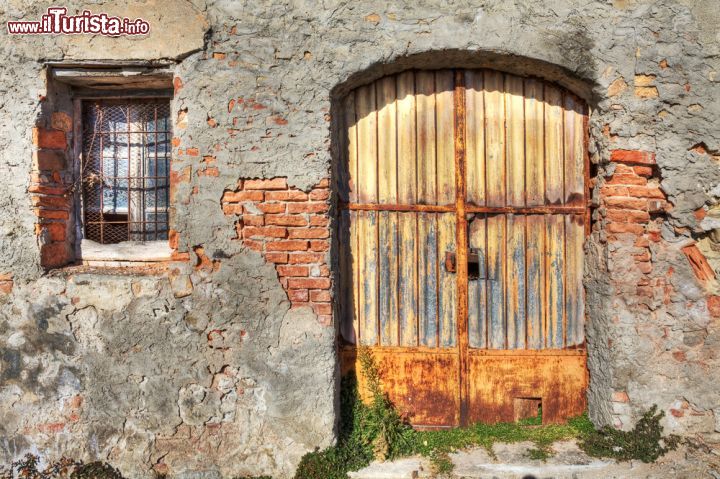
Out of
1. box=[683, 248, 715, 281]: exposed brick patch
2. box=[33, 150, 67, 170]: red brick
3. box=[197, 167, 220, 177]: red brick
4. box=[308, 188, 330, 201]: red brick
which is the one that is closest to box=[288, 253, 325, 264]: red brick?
box=[308, 188, 330, 201]: red brick

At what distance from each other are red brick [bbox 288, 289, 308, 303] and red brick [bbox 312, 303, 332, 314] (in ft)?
0.27

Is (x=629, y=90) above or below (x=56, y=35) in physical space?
below

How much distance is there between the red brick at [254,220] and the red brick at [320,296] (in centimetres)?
54

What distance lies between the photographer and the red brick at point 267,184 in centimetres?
293

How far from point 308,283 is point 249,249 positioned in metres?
0.42

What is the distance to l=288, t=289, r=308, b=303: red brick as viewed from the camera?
115 inches

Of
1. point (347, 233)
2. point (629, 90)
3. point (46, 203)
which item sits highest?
point (629, 90)

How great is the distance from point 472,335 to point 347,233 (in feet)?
3.63

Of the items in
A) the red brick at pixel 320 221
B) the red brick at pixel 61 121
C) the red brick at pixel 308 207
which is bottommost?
the red brick at pixel 320 221

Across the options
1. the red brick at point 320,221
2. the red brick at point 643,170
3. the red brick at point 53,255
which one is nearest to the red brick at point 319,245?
the red brick at point 320,221

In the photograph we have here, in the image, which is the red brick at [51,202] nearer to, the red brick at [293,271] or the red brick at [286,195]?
the red brick at [286,195]

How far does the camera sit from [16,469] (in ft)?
9.55

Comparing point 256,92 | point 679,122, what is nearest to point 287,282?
point 256,92

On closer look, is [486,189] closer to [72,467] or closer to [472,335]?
[472,335]
